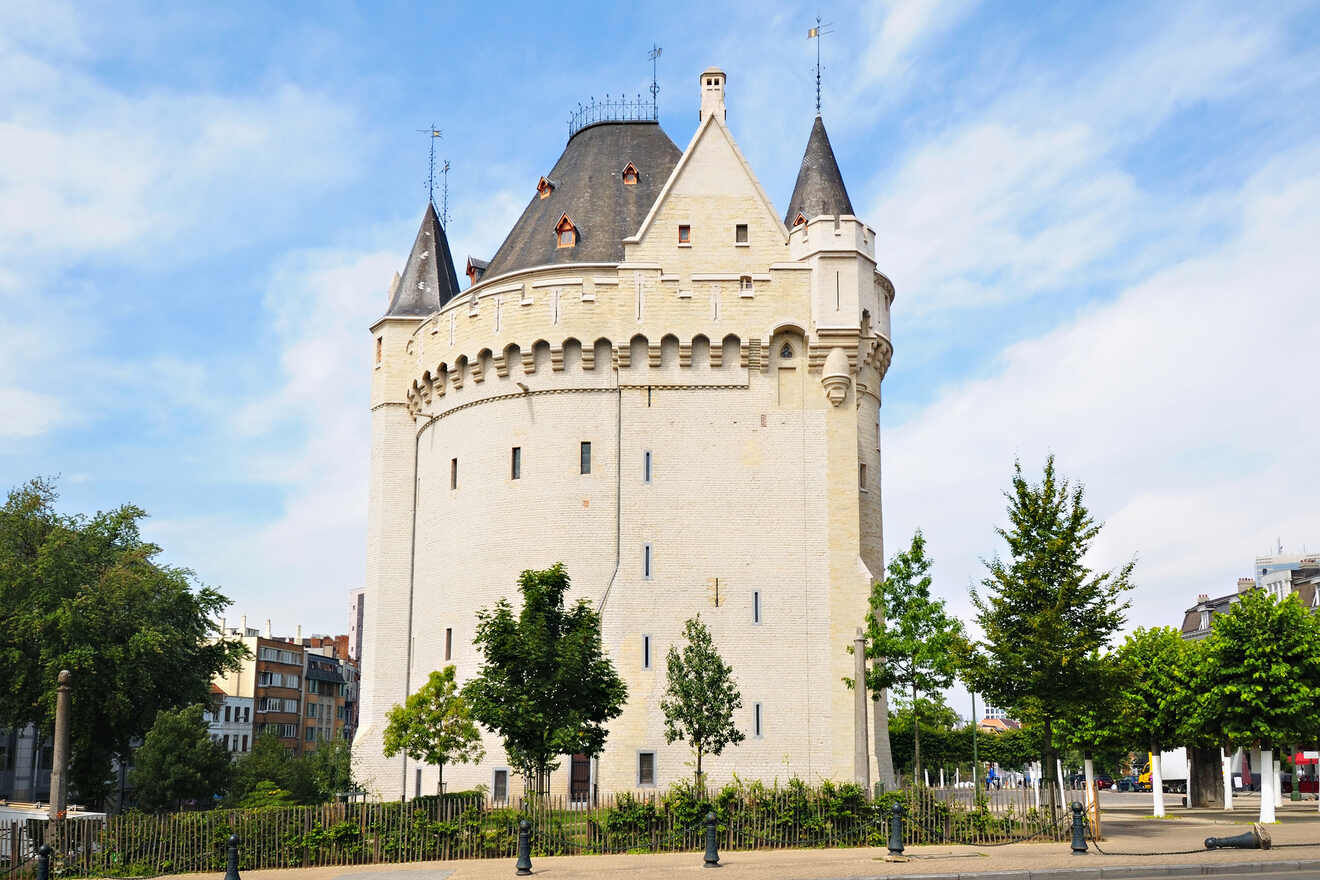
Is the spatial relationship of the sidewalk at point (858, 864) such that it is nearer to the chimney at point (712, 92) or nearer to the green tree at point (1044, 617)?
the green tree at point (1044, 617)

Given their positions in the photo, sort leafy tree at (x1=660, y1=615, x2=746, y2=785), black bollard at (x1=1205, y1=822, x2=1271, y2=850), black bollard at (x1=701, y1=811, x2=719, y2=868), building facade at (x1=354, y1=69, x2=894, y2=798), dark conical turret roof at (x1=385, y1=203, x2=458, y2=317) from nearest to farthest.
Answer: black bollard at (x1=701, y1=811, x2=719, y2=868) → black bollard at (x1=1205, y1=822, x2=1271, y2=850) → leafy tree at (x1=660, y1=615, x2=746, y2=785) → building facade at (x1=354, y1=69, x2=894, y2=798) → dark conical turret roof at (x1=385, y1=203, x2=458, y2=317)

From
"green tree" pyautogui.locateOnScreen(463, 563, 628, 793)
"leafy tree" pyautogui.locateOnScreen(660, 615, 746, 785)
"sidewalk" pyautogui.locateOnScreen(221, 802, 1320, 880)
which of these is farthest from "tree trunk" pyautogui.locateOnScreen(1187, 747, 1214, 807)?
"green tree" pyautogui.locateOnScreen(463, 563, 628, 793)

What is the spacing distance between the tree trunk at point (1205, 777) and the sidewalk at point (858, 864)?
20.1 m

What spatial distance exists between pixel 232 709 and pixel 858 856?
75923mm

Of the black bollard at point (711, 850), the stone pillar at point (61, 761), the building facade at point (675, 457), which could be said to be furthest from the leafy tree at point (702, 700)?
the stone pillar at point (61, 761)

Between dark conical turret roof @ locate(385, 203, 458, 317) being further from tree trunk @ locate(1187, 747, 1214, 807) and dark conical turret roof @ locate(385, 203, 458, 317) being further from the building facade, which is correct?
tree trunk @ locate(1187, 747, 1214, 807)

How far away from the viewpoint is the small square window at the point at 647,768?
37.5 metres

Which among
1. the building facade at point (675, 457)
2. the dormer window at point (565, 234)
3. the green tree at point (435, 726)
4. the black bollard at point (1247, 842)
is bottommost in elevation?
the black bollard at point (1247, 842)

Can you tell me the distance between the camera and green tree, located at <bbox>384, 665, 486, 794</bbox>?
36.4 m

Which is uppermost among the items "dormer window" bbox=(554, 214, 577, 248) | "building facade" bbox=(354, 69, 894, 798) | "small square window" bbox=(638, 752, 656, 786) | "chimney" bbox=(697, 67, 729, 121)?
"chimney" bbox=(697, 67, 729, 121)

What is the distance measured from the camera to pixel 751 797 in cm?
2520

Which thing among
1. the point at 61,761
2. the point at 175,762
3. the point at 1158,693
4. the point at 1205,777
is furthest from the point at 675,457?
the point at 1205,777

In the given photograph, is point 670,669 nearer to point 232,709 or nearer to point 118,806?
point 118,806

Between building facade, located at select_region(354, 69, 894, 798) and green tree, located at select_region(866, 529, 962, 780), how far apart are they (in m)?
1.32
